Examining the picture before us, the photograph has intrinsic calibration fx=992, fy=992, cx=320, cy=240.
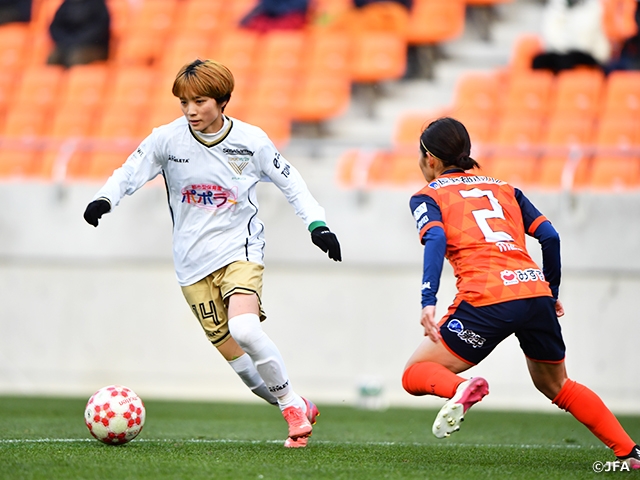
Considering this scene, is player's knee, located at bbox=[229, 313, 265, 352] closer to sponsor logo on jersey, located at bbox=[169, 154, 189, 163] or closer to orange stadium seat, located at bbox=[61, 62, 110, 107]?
sponsor logo on jersey, located at bbox=[169, 154, 189, 163]

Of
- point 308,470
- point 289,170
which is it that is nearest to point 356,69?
point 289,170

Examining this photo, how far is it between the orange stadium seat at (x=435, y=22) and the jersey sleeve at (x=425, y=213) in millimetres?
9224

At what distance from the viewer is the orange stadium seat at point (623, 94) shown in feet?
38.2

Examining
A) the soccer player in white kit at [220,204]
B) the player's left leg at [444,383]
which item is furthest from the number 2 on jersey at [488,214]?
the soccer player in white kit at [220,204]

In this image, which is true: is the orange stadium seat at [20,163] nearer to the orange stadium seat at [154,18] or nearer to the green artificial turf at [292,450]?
the orange stadium seat at [154,18]

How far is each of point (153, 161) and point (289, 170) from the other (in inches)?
28.0

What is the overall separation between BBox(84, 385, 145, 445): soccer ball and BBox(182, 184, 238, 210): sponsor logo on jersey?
1.07 meters

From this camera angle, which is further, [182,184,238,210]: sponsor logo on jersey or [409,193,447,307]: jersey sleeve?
[182,184,238,210]: sponsor logo on jersey

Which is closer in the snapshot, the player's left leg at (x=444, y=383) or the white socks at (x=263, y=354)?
the player's left leg at (x=444, y=383)

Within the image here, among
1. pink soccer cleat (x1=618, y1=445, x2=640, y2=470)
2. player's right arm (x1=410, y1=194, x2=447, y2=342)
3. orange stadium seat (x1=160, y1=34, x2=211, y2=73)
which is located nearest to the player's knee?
player's right arm (x1=410, y1=194, x2=447, y2=342)

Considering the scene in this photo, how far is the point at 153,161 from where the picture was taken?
17.0ft

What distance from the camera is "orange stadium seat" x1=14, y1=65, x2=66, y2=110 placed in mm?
14078

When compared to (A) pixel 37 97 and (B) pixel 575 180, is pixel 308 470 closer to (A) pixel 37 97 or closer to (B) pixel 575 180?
(B) pixel 575 180

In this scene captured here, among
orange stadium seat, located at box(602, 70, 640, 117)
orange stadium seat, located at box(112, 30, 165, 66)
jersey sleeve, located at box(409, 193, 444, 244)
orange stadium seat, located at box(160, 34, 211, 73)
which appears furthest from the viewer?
orange stadium seat, located at box(112, 30, 165, 66)
